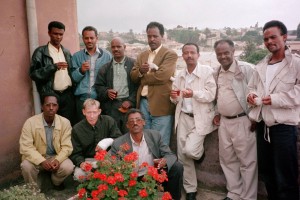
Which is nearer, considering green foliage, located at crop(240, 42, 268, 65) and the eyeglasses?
the eyeglasses

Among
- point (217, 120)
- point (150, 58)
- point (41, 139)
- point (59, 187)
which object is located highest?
point (150, 58)

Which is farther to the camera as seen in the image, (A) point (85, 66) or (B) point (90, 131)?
(A) point (85, 66)

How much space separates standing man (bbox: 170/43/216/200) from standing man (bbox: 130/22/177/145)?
6.9 inches

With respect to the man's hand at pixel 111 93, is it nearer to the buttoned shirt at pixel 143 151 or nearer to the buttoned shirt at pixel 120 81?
the buttoned shirt at pixel 120 81

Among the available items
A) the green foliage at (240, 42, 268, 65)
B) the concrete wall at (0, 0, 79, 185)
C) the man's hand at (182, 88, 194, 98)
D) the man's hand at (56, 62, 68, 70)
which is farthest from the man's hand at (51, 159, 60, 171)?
the green foliage at (240, 42, 268, 65)

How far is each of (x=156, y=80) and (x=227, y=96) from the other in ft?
3.46

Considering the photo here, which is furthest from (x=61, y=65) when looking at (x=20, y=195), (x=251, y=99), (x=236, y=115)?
(x=251, y=99)

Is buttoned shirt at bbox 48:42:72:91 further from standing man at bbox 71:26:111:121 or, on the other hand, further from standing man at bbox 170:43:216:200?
standing man at bbox 170:43:216:200

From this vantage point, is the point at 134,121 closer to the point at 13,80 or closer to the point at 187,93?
the point at 187,93

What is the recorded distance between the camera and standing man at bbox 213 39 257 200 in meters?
4.02

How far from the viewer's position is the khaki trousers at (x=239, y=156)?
13.3ft

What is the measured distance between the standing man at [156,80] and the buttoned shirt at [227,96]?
2.64ft

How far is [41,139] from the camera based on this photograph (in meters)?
4.66

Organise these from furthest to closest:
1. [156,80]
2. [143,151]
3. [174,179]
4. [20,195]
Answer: [156,80] → [143,151] → [174,179] → [20,195]
